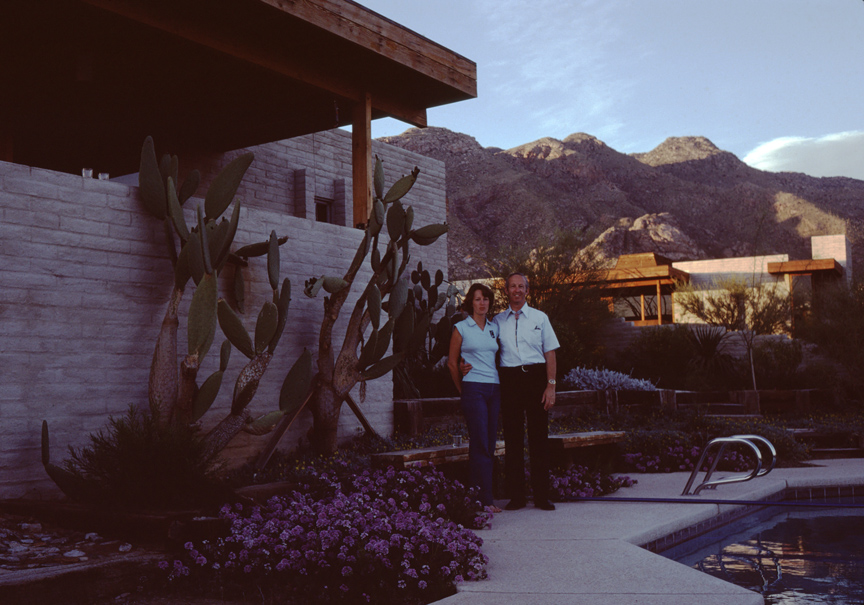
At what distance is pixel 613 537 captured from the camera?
5074 mm

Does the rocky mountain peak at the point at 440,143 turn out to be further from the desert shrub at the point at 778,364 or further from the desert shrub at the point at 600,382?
the desert shrub at the point at 600,382

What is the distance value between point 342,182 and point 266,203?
2068 mm

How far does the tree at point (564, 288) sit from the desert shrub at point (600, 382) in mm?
3816

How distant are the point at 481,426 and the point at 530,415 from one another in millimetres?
398

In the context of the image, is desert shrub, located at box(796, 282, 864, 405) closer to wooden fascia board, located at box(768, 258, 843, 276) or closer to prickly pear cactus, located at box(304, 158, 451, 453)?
prickly pear cactus, located at box(304, 158, 451, 453)

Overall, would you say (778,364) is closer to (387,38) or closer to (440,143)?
(387,38)

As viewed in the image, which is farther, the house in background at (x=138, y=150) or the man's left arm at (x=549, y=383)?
the man's left arm at (x=549, y=383)

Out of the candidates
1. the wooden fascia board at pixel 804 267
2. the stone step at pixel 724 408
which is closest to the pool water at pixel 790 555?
the stone step at pixel 724 408

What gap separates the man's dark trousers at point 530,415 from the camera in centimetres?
604

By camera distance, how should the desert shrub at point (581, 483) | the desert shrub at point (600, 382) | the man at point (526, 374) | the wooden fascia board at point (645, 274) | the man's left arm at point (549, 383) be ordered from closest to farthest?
the man's left arm at point (549, 383) → the man at point (526, 374) → the desert shrub at point (581, 483) → the desert shrub at point (600, 382) → the wooden fascia board at point (645, 274)

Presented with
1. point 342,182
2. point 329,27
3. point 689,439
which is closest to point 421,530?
point 329,27

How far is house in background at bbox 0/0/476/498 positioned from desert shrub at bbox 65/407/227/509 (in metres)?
0.56

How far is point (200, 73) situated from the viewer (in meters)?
8.34

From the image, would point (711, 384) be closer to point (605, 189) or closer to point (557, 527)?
point (557, 527)
